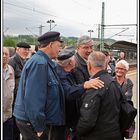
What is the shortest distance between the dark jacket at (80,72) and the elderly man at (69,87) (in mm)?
69

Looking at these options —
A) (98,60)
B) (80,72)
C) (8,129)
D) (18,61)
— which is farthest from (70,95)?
(18,61)

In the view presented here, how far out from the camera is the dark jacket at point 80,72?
304cm

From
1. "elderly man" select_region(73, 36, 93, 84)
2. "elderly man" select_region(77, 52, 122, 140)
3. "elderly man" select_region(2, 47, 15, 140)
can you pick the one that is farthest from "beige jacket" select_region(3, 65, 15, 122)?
"elderly man" select_region(77, 52, 122, 140)

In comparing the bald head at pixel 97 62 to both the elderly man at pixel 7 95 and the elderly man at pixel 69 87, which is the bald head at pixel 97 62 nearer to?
the elderly man at pixel 69 87

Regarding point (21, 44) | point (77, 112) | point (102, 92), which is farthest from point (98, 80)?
point (21, 44)

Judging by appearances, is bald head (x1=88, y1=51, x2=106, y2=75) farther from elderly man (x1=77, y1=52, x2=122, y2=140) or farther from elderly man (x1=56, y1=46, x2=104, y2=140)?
elderly man (x1=56, y1=46, x2=104, y2=140)

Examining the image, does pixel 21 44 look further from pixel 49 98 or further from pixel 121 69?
pixel 49 98

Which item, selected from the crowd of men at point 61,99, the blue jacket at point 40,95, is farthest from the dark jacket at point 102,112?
the blue jacket at point 40,95

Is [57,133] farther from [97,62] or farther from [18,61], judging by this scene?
[18,61]

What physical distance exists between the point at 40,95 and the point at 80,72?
0.72m

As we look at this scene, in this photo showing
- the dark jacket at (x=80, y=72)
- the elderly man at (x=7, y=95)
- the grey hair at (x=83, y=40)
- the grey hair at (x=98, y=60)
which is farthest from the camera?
the elderly man at (x=7, y=95)

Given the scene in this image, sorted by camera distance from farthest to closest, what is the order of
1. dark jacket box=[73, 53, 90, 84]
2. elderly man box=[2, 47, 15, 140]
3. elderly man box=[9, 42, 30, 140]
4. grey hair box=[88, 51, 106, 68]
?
elderly man box=[9, 42, 30, 140] < elderly man box=[2, 47, 15, 140] < dark jacket box=[73, 53, 90, 84] < grey hair box=[88, 51, 106, 68]

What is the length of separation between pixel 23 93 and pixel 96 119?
62 cm

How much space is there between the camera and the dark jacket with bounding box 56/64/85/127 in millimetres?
2801
